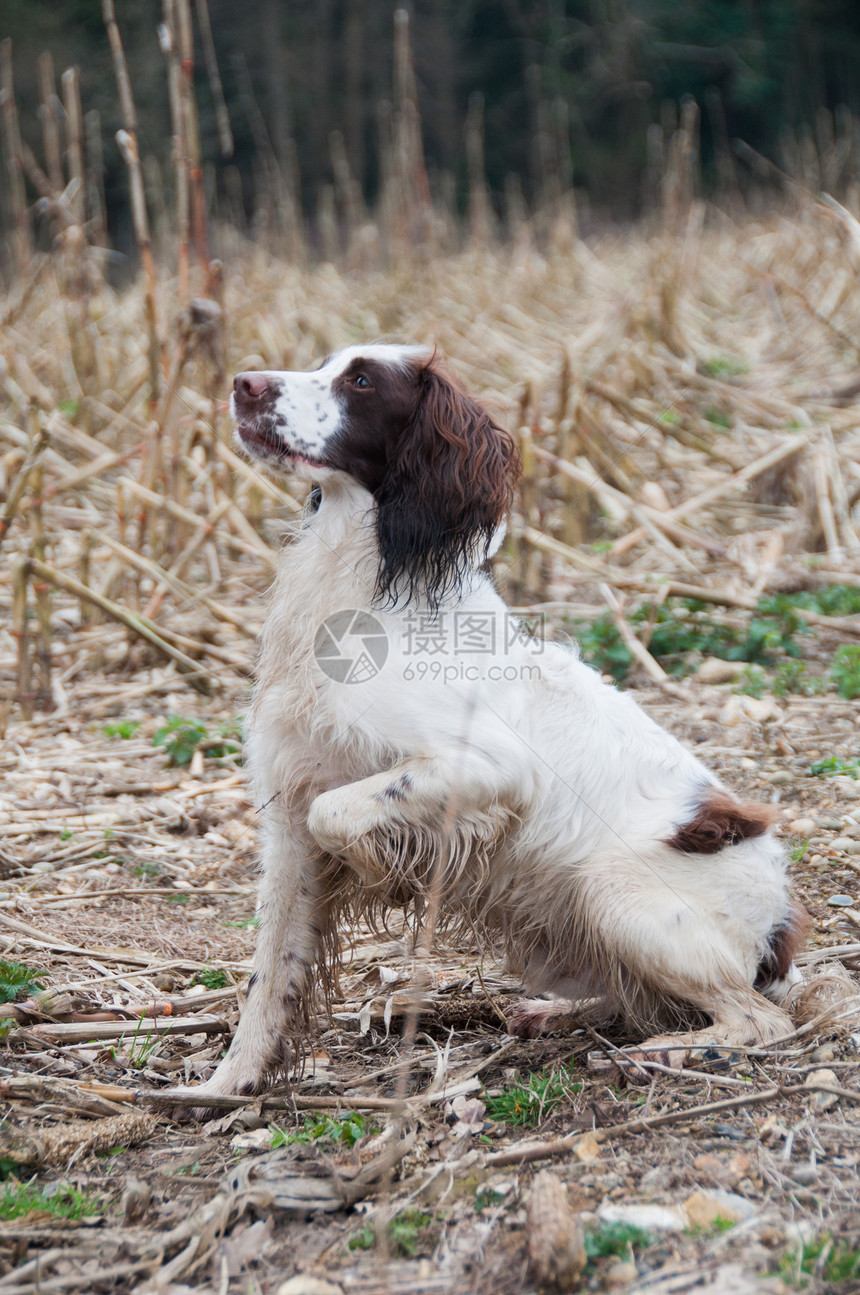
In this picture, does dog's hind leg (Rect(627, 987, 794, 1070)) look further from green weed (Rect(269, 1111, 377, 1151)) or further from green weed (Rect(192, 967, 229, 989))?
green weed (Rect(192, 967, 229, 989))

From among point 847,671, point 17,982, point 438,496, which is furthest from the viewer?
point 847,671

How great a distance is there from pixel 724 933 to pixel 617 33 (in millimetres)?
29498

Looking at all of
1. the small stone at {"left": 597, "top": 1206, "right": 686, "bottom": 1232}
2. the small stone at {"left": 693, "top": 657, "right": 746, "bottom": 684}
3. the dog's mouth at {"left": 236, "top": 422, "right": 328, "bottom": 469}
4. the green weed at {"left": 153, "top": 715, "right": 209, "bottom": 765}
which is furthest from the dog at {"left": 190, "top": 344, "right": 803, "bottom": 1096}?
the small stone at {"left": 693, "top": 657, "right": 746, "bottom": 684}

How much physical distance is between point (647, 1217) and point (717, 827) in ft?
3.05

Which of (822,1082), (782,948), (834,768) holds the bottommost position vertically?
(822,1082)

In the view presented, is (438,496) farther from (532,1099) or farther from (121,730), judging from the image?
(121,730)

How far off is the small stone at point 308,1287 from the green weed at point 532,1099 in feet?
2.08

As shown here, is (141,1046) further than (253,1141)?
Yes

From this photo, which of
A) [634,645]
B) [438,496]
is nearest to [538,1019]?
[438,496]

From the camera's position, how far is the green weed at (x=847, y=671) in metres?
4.62

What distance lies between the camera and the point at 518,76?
29.4 m

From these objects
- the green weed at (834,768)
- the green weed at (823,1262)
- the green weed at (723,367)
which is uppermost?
the green weed at (723,367)

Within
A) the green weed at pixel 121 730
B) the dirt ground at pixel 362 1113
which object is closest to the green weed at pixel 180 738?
the green weed at pixel 121 730

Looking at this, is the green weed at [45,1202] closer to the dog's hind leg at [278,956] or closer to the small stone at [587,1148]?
the dog's hind leg at [278,956]
